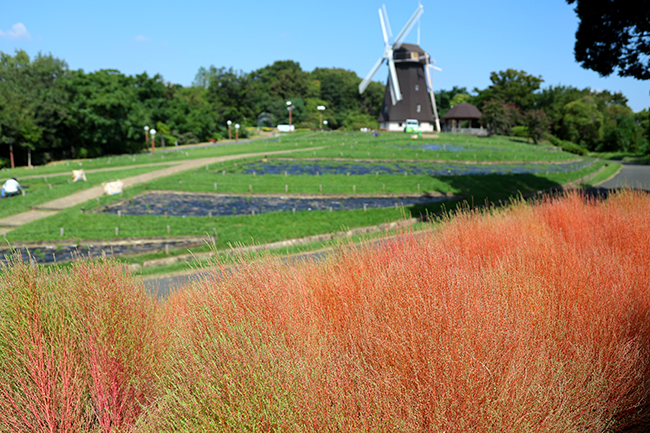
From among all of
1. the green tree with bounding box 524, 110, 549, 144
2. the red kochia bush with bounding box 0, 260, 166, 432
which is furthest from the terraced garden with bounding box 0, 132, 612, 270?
the green tree with bounding box 524, 110, 549, 144

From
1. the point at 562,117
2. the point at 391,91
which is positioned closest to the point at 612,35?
the point at 391,91

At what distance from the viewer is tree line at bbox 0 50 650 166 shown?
42.6m

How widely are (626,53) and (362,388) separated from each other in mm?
16382

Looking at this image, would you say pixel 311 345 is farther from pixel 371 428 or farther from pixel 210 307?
pixel 210 307

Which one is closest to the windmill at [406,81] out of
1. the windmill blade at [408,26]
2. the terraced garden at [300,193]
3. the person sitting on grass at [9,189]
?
the windmill blade at [408,26]

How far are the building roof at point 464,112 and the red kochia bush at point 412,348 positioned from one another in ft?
219

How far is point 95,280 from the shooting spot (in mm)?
4641

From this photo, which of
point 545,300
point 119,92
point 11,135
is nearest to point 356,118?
point 119,92

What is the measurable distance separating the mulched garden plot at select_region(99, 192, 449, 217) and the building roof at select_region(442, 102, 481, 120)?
2056 inches

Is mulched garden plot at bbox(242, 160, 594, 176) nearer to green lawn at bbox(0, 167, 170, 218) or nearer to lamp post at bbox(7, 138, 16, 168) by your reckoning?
green lawn at bbox(0, 167, 170, 218)

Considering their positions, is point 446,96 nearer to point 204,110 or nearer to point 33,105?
point 204,110

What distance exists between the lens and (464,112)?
2685 inches

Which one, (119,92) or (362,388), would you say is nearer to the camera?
(362,388)

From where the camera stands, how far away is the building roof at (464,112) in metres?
67.2
